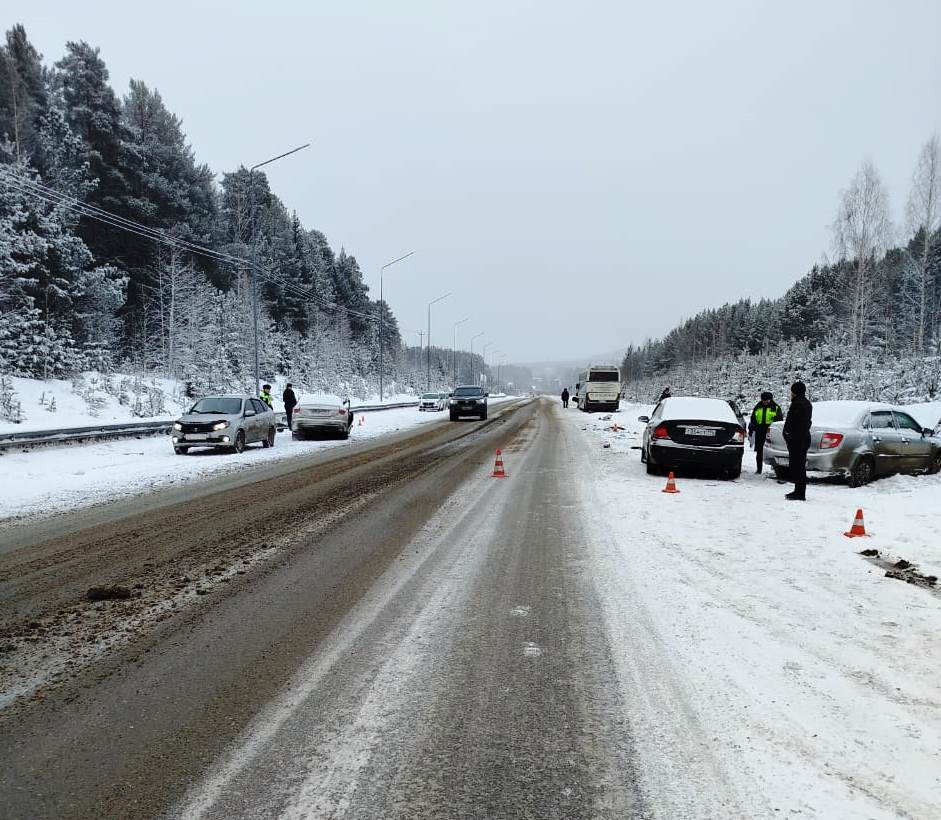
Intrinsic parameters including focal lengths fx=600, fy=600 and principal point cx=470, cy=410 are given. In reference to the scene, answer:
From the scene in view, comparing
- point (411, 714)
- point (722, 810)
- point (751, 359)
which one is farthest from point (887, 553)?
point (751, 359)

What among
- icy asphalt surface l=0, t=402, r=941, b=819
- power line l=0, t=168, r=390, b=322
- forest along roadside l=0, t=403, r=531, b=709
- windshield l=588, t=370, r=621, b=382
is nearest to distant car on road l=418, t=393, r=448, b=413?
windshield l=588, t=370, r=621, b=382

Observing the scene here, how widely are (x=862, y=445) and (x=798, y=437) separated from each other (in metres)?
2.15

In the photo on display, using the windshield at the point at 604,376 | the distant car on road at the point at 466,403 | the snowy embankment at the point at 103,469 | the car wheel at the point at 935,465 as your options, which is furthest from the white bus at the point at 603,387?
the car wheel at the point at 935,465

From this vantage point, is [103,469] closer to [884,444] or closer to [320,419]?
[320,419]

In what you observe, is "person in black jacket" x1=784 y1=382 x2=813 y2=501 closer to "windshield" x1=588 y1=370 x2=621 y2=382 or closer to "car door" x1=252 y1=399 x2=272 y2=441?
"car door" x1=252 y1=399 x2=272 y2=441

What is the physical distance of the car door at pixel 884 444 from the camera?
35.0ft

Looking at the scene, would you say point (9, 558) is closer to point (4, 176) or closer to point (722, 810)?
point (722, 810)

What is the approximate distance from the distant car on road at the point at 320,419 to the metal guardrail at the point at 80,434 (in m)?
4.15

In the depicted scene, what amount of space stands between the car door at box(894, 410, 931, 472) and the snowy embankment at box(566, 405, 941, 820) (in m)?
3.10

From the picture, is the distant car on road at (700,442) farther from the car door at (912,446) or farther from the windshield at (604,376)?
the windshield at (604,376)

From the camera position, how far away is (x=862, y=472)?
→ 34.7 ft

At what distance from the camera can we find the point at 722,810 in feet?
7.25

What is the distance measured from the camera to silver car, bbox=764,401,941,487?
34.2 feet

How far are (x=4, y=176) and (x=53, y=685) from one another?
28.4 meters
